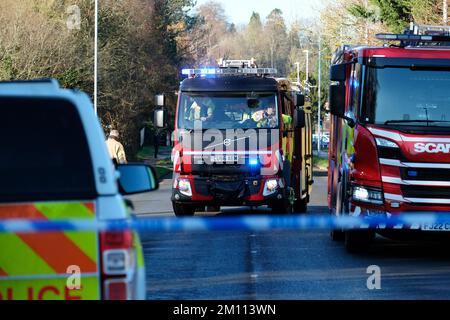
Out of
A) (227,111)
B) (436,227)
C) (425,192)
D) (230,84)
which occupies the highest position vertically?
(230,84)

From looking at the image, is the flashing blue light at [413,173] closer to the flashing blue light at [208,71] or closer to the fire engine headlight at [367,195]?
the fire engine headlight at [367,195]

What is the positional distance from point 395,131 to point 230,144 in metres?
6.15

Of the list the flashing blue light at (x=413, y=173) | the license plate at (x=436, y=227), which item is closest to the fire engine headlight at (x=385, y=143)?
the flashing blue light at (x=413, y=173)

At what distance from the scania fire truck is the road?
1.48m

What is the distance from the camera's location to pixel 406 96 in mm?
14734

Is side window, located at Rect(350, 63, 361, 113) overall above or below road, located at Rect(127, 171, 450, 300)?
above

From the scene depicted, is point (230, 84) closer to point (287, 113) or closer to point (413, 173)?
point (287, 113)

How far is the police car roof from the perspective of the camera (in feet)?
67.9

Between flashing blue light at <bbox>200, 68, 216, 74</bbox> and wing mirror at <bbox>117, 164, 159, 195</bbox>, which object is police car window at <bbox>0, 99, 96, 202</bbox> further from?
flashing blue light at <bbox>200, 68, 216, 74</bbox>

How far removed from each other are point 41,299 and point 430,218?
2.65m

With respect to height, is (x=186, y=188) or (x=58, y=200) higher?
(x=58, y=200)

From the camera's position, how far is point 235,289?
37.1ft

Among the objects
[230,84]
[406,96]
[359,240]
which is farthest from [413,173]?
[230,84]

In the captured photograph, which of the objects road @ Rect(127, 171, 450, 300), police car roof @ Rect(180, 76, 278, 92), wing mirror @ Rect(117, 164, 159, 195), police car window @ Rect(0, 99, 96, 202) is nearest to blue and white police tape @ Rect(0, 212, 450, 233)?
police car window @ Rect(0, 99, 96, 202)
